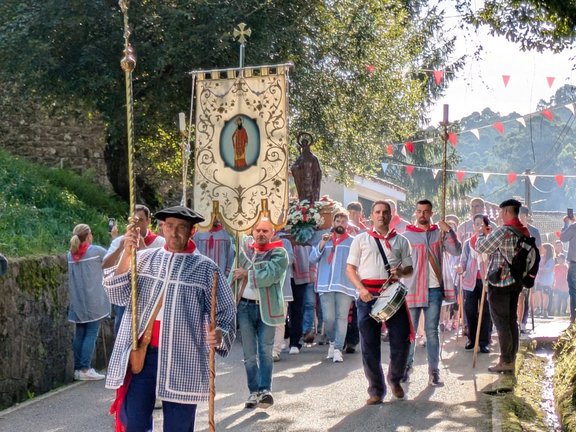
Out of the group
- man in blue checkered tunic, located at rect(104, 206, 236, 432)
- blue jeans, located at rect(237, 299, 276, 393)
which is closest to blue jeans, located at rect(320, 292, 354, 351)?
blue jeans, located at rect(237, 299, 276, 393)

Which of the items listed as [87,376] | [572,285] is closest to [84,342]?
[87,376]

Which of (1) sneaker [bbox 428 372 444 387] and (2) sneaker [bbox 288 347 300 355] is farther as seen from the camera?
(2) sneaker [bbox 288 347 300 355]

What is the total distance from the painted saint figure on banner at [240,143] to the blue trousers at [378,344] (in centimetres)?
178

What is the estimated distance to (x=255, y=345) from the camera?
38.1ft

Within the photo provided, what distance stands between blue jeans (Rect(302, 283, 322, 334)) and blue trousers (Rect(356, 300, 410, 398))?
19.4 feet

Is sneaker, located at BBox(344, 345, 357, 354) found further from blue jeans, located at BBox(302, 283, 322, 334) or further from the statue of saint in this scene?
the statue of saint

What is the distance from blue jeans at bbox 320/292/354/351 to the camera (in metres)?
15.5

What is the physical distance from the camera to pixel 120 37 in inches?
842

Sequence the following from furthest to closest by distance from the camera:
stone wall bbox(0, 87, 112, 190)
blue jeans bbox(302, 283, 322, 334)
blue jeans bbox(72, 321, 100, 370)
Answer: stone wall bbox(0, 87, 112, 190)
blue jeans bbox(302, 283, 322, 334)
blue jeans bbox(72, 321, 100, 370)

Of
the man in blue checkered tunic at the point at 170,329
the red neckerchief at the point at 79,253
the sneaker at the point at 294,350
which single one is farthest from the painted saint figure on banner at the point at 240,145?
the sneaker at the point at 294,350

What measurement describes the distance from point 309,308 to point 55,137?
Result: 9996mm

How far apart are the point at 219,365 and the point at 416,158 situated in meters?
39.6

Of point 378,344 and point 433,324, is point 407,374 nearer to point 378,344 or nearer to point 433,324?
point 433,324

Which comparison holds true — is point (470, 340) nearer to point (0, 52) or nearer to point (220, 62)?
point (220, 62)
